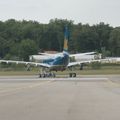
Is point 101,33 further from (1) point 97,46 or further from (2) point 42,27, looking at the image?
(2) point 42,27

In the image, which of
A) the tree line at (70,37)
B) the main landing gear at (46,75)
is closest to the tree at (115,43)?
the tree line at (70,37)

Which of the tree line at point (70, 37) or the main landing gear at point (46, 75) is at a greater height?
the tree line at point (70, 37)

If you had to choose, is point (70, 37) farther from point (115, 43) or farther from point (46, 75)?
point (46, 75)

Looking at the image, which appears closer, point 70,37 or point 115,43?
point 115,43

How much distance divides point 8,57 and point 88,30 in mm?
46403

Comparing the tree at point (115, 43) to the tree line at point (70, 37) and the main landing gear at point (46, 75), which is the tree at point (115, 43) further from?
the main landing gear at point (46, 75)

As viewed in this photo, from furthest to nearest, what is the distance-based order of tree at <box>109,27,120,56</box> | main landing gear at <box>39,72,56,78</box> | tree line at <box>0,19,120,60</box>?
tree line at <box>0,19,120,60</box>
tree at <box>109,27,120,56</box>
main landing gear at <box>39,72,56,78</box>

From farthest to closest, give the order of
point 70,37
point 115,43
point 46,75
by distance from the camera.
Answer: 1. point 70,37
2. point 115,43
3. point 46,75

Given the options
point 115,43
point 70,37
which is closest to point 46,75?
point 115,43

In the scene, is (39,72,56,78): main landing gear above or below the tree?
below

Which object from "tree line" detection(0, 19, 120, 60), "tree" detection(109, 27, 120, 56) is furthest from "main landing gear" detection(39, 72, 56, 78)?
"tree" detection(109, 27, 120, 56)

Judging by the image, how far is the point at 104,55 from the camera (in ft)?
549

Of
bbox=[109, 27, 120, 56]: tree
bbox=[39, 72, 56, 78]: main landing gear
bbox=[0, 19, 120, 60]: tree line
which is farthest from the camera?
bbox=[0, 19, 120, 60]: tree line

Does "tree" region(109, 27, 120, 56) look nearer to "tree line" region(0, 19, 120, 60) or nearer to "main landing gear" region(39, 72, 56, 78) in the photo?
"tree line" region(0, 19, 120, 60)
